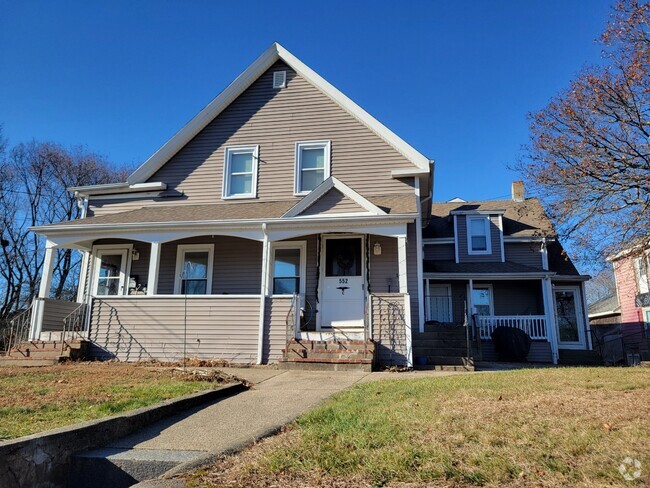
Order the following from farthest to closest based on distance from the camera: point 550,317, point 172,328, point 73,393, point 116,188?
point 550,317, point 116,188, point 172,328, point 73,393

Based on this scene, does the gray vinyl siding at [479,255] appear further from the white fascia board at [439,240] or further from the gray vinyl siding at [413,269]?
the gray vinyl siding at [413,269]

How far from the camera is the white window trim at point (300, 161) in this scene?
43.1ft

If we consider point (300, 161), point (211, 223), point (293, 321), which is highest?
point (300, 161)

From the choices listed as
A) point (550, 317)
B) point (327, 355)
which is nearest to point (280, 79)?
point (327, 355)

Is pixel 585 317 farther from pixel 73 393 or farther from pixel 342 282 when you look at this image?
pixel 73 393

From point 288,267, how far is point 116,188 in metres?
5.69

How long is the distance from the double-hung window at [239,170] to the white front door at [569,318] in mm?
11495

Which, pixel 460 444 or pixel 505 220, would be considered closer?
pixel 460 444

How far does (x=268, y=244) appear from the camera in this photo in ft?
36.8

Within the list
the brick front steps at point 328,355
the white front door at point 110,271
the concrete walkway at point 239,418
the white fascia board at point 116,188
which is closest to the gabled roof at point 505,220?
the brick front steps at point 328,355

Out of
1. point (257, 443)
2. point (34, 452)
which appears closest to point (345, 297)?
point (257, 443)

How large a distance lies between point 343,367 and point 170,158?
27.1 ft

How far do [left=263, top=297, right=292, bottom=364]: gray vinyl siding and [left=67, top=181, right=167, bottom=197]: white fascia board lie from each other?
5.40 metres

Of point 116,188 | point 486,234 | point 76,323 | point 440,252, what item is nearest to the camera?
point 76,323
